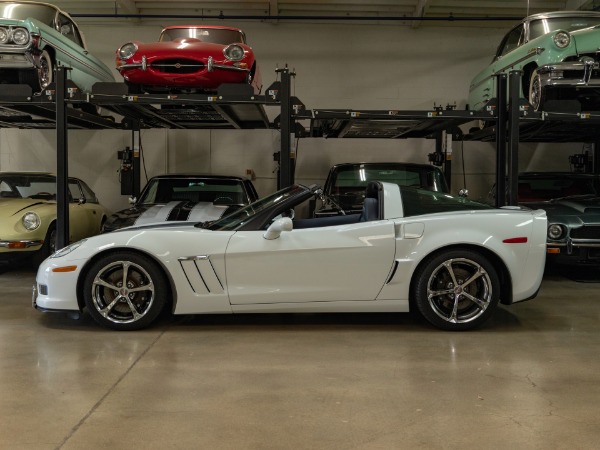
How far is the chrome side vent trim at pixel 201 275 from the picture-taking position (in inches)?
183

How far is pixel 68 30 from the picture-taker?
8906mm

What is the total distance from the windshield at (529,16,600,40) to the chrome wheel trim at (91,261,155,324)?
668cm

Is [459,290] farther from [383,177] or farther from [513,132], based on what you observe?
[383,177]

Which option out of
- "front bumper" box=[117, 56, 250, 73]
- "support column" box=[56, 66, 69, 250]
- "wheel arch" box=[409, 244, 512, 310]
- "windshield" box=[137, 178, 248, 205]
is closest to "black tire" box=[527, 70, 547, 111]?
"wheel arch" box=[409, 244, 512, 310]

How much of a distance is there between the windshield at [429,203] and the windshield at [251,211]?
2.75 ft

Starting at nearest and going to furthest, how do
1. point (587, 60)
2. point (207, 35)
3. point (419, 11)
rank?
1. point (587, 60)
2. point (207, 35)
3. point (419, 11)

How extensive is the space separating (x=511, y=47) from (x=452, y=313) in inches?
236

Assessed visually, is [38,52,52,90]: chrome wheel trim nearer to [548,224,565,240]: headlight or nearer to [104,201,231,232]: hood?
[104,201,231,232]: hood

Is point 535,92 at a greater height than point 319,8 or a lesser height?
lesser

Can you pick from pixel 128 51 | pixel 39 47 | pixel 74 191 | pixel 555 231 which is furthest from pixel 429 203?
pixel 74 191

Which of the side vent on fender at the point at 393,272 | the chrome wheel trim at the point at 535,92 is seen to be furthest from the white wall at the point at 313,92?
the side vent on fender at the point at 393,272

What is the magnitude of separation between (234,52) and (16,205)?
336 centimetres

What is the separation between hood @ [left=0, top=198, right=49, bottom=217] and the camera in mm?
7480

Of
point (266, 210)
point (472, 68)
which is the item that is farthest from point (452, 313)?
point (472, 68)
